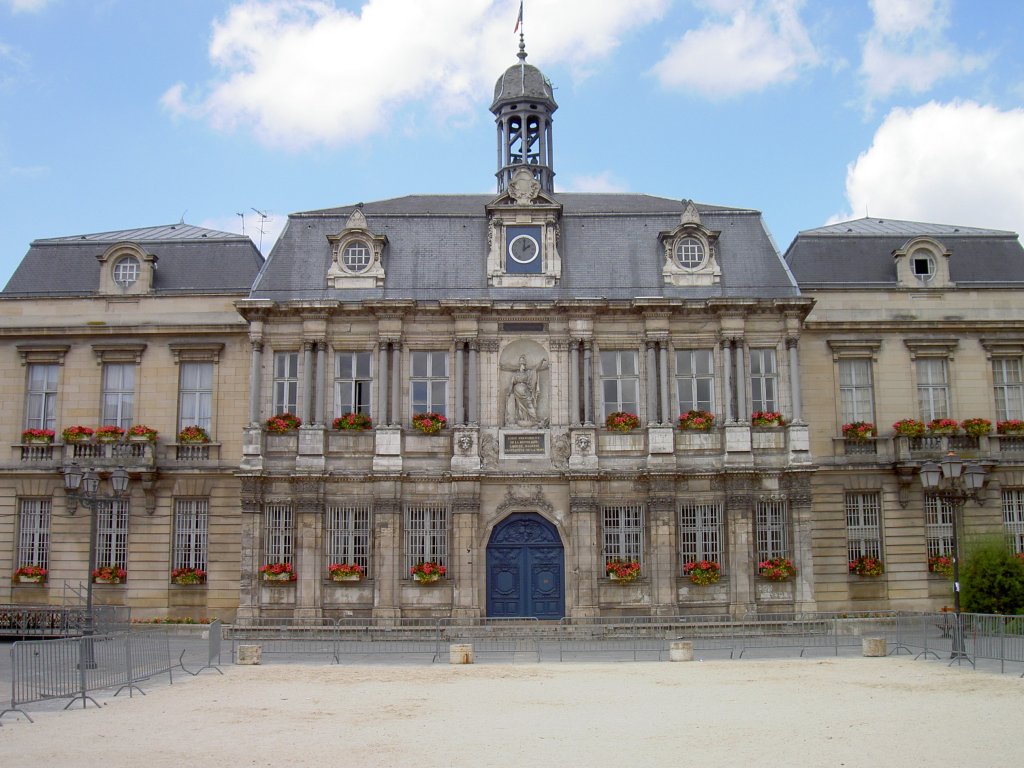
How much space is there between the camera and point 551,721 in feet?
52.5

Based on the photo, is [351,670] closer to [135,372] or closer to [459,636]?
[459,636]

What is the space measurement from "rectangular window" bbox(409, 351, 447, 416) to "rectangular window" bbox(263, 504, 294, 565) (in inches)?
185

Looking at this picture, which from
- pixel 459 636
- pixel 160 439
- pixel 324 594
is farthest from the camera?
pixel 160 439

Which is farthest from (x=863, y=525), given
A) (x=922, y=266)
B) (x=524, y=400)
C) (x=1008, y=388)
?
(x=524, y=400)

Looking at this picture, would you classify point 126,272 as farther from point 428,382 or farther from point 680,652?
point 680,652

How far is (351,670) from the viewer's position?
22984mm

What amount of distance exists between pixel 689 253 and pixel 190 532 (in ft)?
56.0

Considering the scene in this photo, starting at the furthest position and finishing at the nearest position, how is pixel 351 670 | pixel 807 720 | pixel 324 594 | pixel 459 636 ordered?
pixel 324 594, pixel 459 636, pixel 351 670, pixel 807 720

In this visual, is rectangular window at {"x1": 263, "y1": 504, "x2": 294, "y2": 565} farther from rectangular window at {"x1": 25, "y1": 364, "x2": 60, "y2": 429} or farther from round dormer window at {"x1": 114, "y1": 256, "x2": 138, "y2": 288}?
round dormer window at {"x1": 114, "y1": 256, "x2": 138, "y2": 288}

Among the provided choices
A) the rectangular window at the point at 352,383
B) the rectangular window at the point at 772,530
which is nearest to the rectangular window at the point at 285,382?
the rectangular window at the point at 352,383

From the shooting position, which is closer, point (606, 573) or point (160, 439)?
point (606, 573)

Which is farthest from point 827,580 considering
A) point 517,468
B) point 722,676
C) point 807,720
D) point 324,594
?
point 807,720

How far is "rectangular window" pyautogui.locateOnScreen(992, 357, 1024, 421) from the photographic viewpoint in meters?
33.8

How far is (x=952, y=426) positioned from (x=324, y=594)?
19002 millimetres
